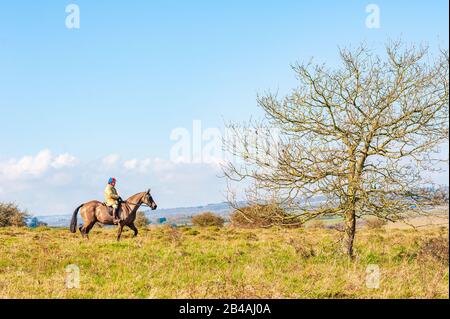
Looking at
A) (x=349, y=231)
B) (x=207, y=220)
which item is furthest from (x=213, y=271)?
(x=207, y=220)

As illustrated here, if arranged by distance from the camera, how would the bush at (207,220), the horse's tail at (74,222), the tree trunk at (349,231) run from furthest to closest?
the bush at (207,220) < the horse's tail at (74,222) < the tree trunk at (349,231)

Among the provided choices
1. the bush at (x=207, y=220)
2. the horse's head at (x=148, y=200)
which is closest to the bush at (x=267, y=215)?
the horse's head at (x=148, y=200)

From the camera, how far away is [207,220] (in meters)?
48.6

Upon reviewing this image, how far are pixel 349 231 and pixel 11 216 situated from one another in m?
36.4

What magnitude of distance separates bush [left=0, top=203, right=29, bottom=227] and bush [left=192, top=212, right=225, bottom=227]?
15701 millimetres

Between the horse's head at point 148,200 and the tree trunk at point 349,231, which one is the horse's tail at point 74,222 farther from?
the tree trunk at point 349,231

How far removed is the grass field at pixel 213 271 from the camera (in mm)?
10148

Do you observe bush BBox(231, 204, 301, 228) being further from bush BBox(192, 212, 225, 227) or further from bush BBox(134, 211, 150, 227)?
bush BBox(192, 212, 225, 227)

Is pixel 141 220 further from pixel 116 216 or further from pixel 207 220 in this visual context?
pixel 116 216

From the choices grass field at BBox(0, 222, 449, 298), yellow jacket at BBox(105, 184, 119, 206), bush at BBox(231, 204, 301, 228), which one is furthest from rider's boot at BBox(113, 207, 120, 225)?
bush at BBox(231, 204, 301, 228)

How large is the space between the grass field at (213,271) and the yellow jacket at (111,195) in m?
3.84

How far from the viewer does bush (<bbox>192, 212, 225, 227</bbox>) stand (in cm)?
4825

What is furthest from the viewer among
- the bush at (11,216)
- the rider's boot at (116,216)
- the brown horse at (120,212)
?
the bush at (11,216)
